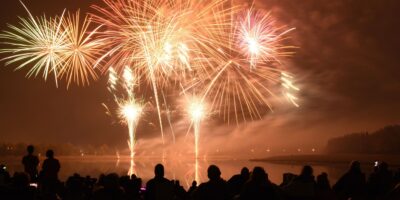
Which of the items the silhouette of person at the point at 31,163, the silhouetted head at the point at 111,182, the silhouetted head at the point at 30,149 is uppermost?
the silhouetted head at the point at 30,149

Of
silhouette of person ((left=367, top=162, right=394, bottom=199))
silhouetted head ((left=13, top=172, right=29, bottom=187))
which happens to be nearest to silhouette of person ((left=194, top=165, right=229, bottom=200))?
silhouetted head ((left=13, top=172, right=29, bottom=187))

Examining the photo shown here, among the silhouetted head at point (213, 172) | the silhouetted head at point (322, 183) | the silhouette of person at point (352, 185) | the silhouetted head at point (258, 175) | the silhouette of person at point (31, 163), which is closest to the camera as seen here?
the silhouetted head at point (258, 175)

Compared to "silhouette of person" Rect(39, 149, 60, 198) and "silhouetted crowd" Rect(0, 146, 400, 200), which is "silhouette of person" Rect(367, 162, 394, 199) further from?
"silhouette of person" Rect(39, 149, 60, 198)

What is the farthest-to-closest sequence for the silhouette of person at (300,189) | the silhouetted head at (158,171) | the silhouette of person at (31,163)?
the silhouette of person at (31,163) < the silhouette of person at (300,189) < the silhouetted head at (158,171)

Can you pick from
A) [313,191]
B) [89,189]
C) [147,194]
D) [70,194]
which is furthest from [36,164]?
[313,191]

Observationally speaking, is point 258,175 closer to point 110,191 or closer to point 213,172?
point 213,172

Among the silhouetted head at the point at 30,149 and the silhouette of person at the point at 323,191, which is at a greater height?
the silhouetted head at the point at 30,149

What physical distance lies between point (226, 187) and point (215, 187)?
0.99 ft

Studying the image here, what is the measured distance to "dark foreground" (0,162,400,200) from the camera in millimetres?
7645

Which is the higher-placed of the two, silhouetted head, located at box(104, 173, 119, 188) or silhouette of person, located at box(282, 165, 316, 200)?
silhouetted head, located at box(104, 173, 119, 188)

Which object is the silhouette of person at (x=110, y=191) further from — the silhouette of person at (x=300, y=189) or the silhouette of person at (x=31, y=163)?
the silhouette of person at (x=31, y=163)

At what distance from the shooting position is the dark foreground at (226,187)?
301 inches

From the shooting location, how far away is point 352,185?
1072 centimetres

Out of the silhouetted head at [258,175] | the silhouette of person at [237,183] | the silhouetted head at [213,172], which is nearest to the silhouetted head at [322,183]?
the silhouette of person at [237,183]
